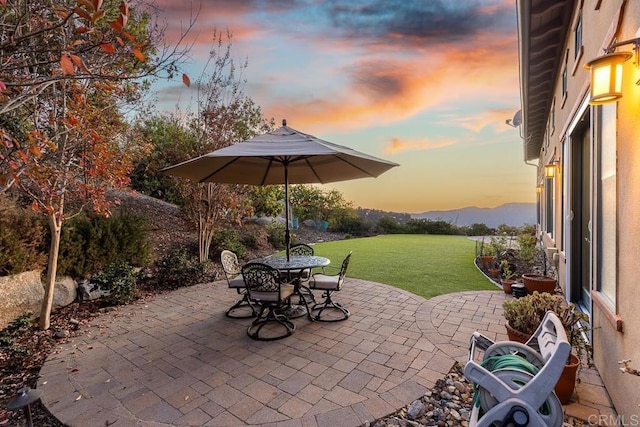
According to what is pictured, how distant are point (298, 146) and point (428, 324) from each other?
8.82 feet

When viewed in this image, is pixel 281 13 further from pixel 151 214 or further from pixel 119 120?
pixel 151 214

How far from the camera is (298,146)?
3348mm

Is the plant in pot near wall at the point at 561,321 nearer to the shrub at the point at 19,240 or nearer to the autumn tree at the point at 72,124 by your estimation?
the autumn tree at the point at 72,124

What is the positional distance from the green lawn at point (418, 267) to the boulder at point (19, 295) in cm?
531

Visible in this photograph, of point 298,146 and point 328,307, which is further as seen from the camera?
point 328,307

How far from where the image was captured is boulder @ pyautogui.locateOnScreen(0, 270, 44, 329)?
3.89 metres

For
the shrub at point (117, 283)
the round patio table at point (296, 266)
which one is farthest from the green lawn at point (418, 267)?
the shrub at point (117, 283)

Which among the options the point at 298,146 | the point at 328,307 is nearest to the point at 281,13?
the point at 298,146

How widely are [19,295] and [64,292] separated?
0.69 meters

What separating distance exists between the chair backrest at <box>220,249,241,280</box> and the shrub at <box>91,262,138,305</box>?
5.38ft

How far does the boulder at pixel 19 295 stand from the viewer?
12.8ft

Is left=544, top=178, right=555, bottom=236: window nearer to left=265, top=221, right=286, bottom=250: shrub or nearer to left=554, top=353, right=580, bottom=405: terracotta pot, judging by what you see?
left=554, top=353, right=580, bottom=405: terracotta pot

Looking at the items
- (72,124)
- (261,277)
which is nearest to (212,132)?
(72,124)

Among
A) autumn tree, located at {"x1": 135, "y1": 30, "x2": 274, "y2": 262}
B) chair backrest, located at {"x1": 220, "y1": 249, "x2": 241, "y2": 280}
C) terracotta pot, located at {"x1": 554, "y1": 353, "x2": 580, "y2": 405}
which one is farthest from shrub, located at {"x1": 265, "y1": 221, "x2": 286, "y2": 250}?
terracotta pot, located at {"x1": 554, "y1": 353, "x2": 580, "y2": 405}
